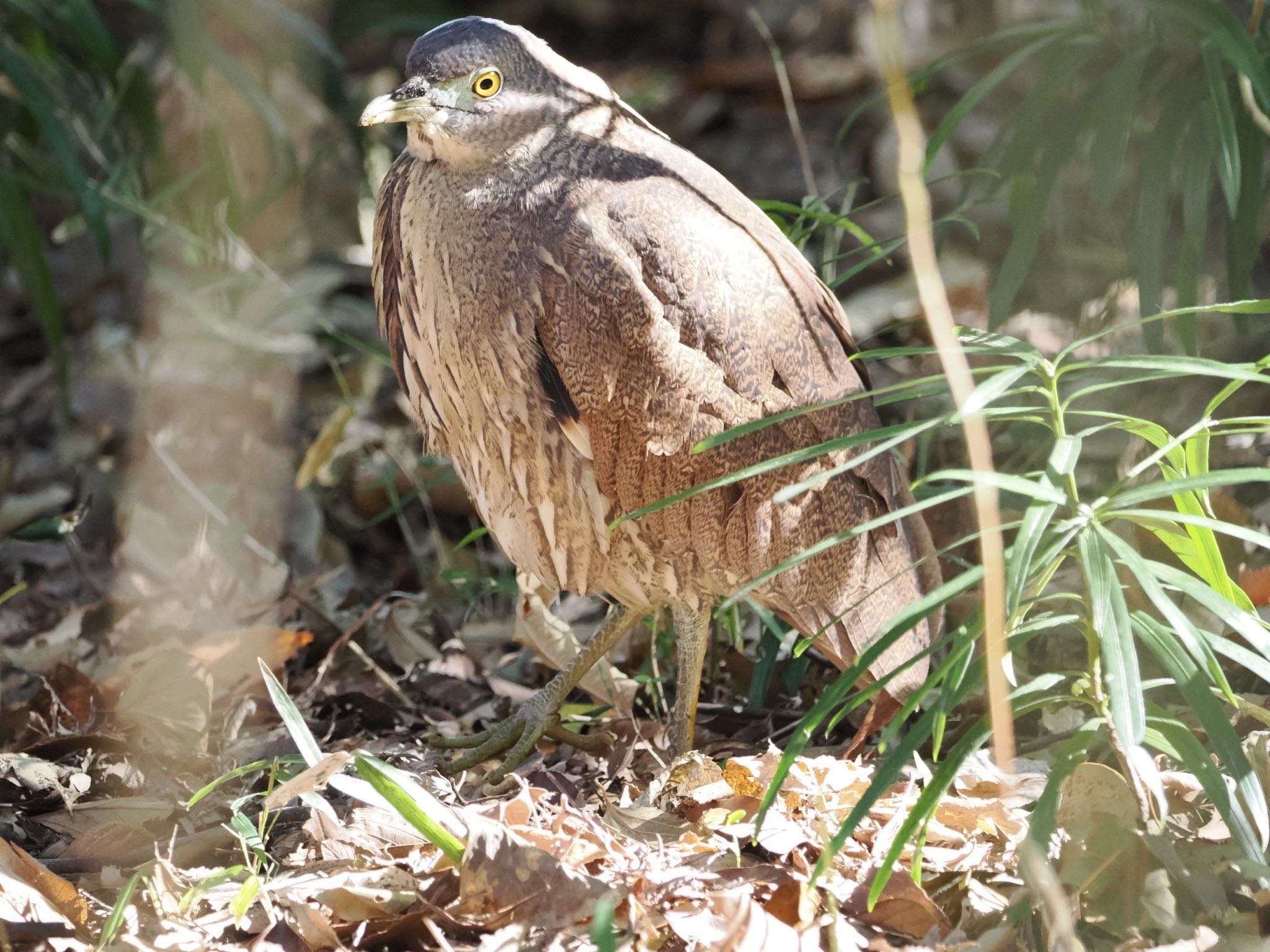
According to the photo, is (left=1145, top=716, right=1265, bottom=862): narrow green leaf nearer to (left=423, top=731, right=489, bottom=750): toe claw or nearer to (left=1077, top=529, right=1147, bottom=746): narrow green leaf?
(left=1077, top=529, right=1147, bottom=746): narrow green leaf

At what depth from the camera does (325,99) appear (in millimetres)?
4535

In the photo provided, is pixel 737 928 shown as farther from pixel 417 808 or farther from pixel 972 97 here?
pixel 972 97

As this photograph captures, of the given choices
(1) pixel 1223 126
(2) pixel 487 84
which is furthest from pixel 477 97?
(1) pixel 1223 126

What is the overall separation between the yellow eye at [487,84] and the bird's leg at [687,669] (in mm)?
1088

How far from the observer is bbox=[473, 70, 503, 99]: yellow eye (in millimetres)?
2467

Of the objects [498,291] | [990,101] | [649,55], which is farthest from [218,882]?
[649,55]

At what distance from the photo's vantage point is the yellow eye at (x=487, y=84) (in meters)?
2.47

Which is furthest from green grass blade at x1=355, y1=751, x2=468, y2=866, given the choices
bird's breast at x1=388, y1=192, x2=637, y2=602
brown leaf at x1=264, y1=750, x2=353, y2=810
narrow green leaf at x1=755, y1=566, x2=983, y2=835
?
bird's breast at x1=388, y1=192, x2=637, y2=602

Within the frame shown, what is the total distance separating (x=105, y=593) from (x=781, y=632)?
1.98 meters

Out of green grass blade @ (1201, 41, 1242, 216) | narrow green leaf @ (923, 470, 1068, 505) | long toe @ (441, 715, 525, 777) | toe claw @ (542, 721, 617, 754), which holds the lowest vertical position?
toe claw @ (542, 721, 617, 754)

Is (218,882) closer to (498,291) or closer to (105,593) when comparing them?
(498,291)

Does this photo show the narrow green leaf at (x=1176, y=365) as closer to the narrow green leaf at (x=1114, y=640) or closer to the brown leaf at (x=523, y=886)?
the narrow green leaf at (x=1114, y=640)

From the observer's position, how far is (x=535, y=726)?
2867 millimetres

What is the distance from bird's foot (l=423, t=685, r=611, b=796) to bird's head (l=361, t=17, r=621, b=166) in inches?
46.5
